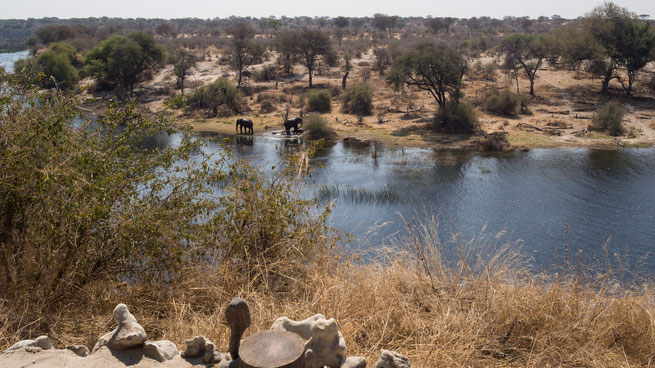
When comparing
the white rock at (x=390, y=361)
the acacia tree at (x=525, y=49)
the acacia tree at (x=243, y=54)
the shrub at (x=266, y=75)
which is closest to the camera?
the white rock at (x=390, y=361)

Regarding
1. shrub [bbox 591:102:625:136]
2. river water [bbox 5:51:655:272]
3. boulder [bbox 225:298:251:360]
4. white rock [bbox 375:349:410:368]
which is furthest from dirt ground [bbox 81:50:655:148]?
boulder [bbox 225:298:251:360]

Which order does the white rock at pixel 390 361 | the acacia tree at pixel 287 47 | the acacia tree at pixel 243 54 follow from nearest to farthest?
the white rock at pixel 390 361 < the acacia tree at pixel 243 54 < the acacia tree at pixel 287 47

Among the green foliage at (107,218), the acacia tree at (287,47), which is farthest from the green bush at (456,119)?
the green foliage at (107,218)

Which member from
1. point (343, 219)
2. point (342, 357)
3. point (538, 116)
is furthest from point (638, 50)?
point (342, 357)

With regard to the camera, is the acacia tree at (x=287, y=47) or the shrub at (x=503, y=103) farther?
the acacia tree at (x=287, y=47)

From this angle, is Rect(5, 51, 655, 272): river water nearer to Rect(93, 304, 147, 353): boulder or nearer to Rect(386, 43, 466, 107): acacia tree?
Rect(386, 43, 466, 107): acacia tree

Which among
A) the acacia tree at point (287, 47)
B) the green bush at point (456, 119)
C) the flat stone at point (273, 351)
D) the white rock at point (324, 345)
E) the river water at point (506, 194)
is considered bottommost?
the river water at point (506, 194)

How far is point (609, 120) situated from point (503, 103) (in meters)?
5.67

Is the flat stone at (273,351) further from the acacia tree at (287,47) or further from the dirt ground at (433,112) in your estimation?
the acacia tree at (287,47)

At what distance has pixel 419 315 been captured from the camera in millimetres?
4852

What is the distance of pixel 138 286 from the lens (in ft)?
16.9

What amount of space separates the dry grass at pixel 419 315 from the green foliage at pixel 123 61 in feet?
118

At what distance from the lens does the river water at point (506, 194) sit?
1360cm

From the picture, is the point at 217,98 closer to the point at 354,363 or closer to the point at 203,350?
the point at 203,350
